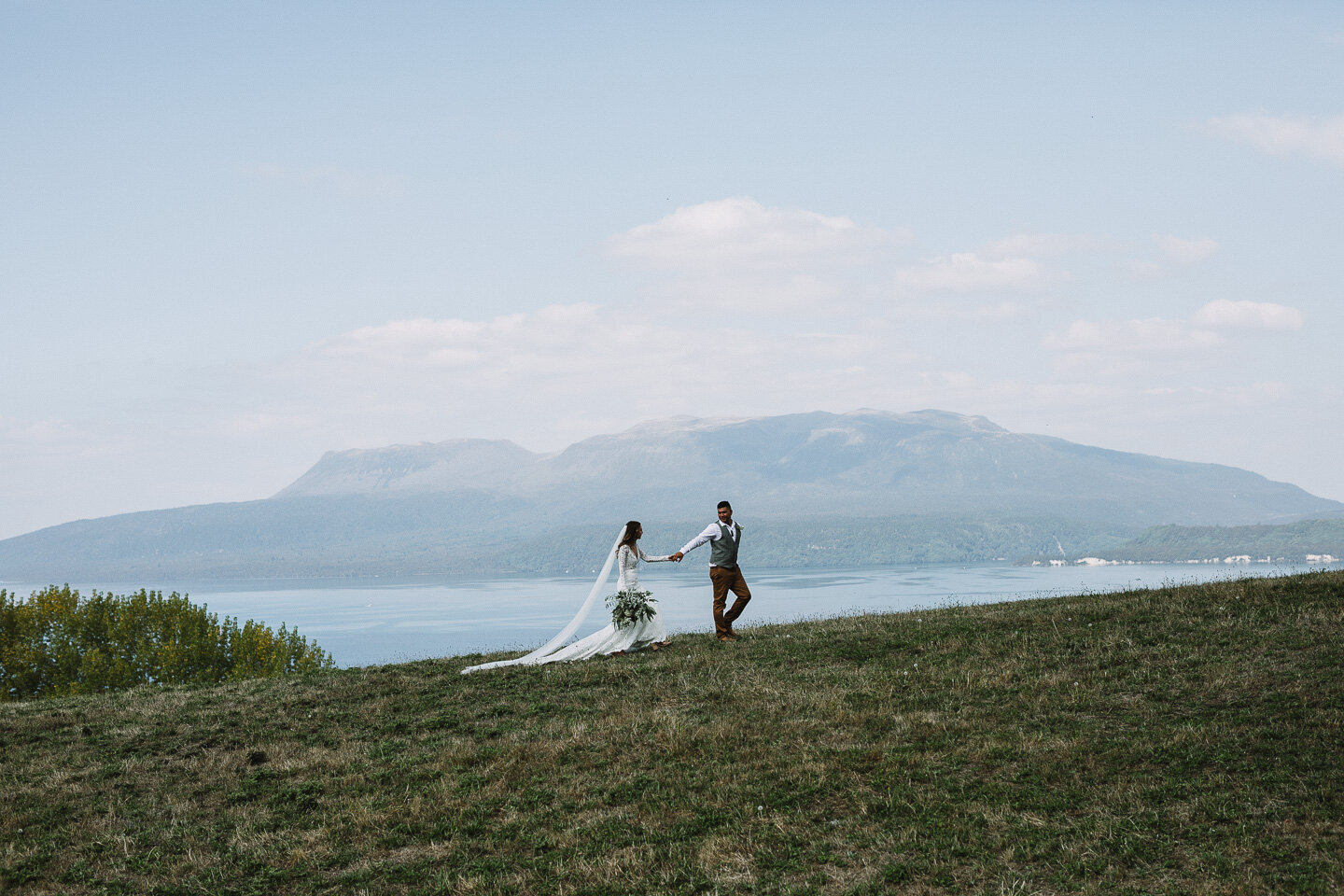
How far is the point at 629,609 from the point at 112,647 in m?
75.2

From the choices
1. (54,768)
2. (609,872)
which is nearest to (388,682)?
(54,768)

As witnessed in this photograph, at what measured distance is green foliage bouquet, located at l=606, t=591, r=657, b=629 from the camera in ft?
A: 70.6

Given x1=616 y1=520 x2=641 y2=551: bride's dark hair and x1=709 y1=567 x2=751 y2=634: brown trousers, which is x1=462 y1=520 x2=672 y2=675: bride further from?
x1=709 y1=567 x2=751 y2=634: brown trousers

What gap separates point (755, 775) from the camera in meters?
12.1

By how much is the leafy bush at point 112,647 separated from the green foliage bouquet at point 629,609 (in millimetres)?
52255

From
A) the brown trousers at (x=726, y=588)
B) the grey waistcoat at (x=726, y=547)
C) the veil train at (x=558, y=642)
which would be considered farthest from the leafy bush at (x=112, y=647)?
the grey waistcoat at (x=726, y=547)

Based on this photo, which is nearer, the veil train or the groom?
the veil train

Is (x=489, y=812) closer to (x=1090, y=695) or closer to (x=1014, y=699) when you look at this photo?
(x=1014, y=699)

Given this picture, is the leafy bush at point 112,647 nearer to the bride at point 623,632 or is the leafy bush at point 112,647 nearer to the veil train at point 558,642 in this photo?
the veil train at point 558,642

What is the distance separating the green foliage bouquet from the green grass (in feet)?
7.95

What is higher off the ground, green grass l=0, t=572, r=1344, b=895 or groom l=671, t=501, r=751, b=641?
groom l=671, t=501, r=751, b=641

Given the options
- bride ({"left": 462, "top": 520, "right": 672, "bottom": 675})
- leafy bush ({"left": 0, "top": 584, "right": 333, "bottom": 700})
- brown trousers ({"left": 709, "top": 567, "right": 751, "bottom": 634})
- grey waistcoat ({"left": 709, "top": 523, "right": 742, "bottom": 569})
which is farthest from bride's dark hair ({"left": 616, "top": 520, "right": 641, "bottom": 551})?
leafy bush ({"left": 0, "top": 584, "right": 333, "bottom": 700})

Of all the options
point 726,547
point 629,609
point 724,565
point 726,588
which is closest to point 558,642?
point 629,609

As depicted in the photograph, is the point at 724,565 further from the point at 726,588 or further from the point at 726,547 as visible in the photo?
the point at 726,588
